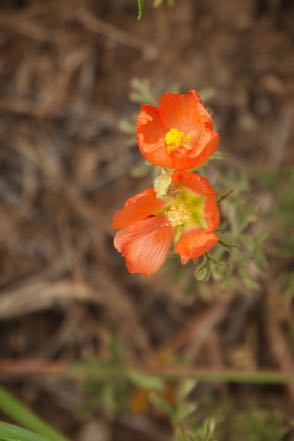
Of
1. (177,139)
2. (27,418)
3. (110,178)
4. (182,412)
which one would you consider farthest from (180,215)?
(110,178)

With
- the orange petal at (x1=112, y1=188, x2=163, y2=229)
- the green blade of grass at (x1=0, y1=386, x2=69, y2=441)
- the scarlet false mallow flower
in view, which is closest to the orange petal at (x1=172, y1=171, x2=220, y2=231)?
the scarlet false mallow flower

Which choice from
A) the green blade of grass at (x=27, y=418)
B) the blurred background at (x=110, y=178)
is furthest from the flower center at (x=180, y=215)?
the blurred background at (x=110, y=178)

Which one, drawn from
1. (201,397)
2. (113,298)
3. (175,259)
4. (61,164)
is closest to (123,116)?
(61,164)

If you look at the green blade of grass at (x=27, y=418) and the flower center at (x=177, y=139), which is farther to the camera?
the green blade of grass at (x=27, y=418)

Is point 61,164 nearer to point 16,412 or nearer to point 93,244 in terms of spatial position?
point 93,244

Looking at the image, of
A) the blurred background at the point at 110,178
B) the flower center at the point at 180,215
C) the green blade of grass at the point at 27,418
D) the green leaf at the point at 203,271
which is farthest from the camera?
the blurred background at the point at 110,178

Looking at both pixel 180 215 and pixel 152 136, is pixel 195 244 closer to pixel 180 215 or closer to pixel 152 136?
pixel 180 215

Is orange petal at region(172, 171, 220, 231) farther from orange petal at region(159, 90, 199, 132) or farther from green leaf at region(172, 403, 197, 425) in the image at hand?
green leaf at region(172, 403, 197, 425)

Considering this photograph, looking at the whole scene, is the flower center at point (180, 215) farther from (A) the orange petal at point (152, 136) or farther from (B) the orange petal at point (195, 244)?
(A) the orange petal at point (152, 136)
